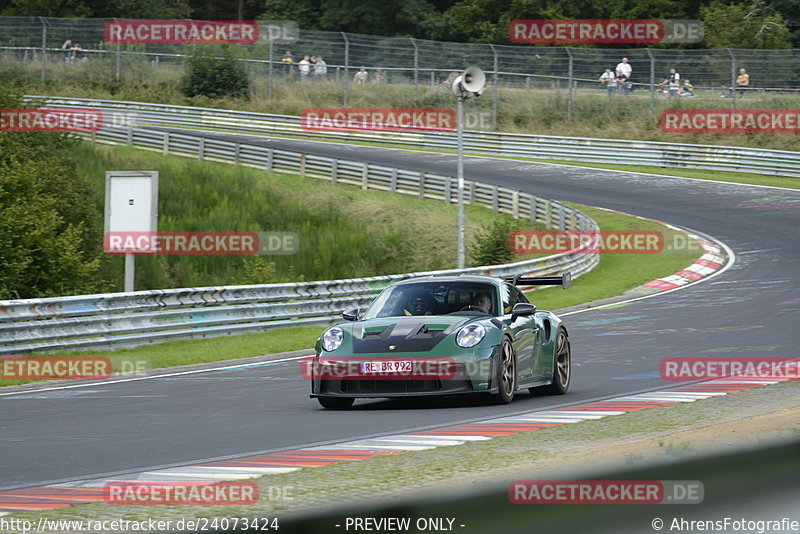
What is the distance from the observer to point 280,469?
281 inches

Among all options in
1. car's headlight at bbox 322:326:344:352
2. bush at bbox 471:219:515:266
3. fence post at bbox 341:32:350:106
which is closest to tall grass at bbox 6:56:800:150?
fence post at bbox 341:32:350:106

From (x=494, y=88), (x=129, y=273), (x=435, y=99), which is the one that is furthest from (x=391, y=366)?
(x=435, y=99)

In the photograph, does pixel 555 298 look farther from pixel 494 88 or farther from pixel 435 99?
pixel 435 99

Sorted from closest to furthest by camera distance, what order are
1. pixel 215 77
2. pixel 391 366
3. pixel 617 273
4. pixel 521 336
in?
pixel 391 366
pixel 521 336
pixel 617 273
pixel 215 77

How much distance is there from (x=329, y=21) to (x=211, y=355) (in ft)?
219

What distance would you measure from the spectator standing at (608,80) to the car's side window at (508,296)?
38.0 meters

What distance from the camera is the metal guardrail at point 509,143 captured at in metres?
44.0

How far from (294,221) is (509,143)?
17.3m

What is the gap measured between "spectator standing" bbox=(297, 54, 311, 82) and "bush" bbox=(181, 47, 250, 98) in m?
5.01

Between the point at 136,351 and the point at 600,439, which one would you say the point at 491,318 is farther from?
the point at 136,351

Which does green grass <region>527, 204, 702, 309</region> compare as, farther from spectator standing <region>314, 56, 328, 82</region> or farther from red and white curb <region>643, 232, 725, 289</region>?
spectator standing <region>314, 56, 328, 82</region>

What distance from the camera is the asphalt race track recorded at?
844 cm

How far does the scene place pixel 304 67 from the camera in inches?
2146

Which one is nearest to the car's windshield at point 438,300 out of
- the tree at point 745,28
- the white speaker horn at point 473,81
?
the white speaker horn at point 473,81
